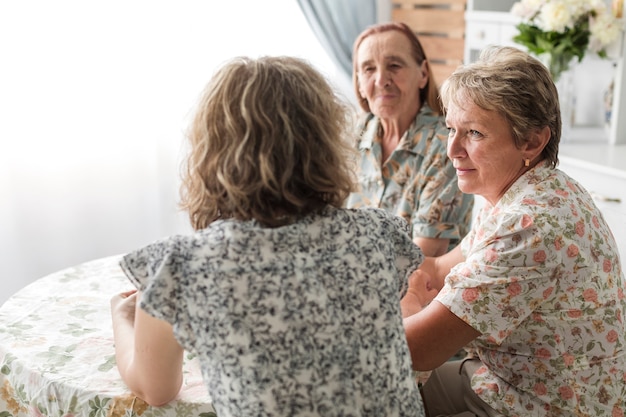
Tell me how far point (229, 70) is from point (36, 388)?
29.7 inches

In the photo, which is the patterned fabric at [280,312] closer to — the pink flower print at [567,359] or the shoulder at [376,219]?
the shoulder at [376,219]

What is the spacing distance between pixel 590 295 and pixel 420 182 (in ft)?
2.64

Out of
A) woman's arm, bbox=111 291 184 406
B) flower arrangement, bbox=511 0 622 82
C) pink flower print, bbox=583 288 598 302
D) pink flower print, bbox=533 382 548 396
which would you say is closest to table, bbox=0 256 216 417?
woman's arm, bbox=111 291 184 406

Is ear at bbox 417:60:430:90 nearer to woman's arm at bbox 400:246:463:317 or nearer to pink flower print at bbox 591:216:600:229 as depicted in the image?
woman's arm at bbox 400:246:463:317

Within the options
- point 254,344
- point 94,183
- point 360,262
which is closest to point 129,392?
point 254,344

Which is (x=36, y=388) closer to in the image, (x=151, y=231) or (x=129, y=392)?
(x=129, y=392)

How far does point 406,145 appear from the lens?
7.55ft

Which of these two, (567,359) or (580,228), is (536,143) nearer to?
(580,228)

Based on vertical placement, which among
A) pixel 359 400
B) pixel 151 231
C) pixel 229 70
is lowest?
pixel 151 231

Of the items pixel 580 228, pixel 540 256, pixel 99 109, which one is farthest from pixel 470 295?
pixel 99 109

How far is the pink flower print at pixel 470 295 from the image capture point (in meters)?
1.50

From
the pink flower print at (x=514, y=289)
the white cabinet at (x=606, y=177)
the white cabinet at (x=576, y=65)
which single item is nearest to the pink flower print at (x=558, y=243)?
the pink flower print at (x=514, y=289)

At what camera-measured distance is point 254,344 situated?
118 centimetres

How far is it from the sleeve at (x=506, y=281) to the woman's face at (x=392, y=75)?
889mm
